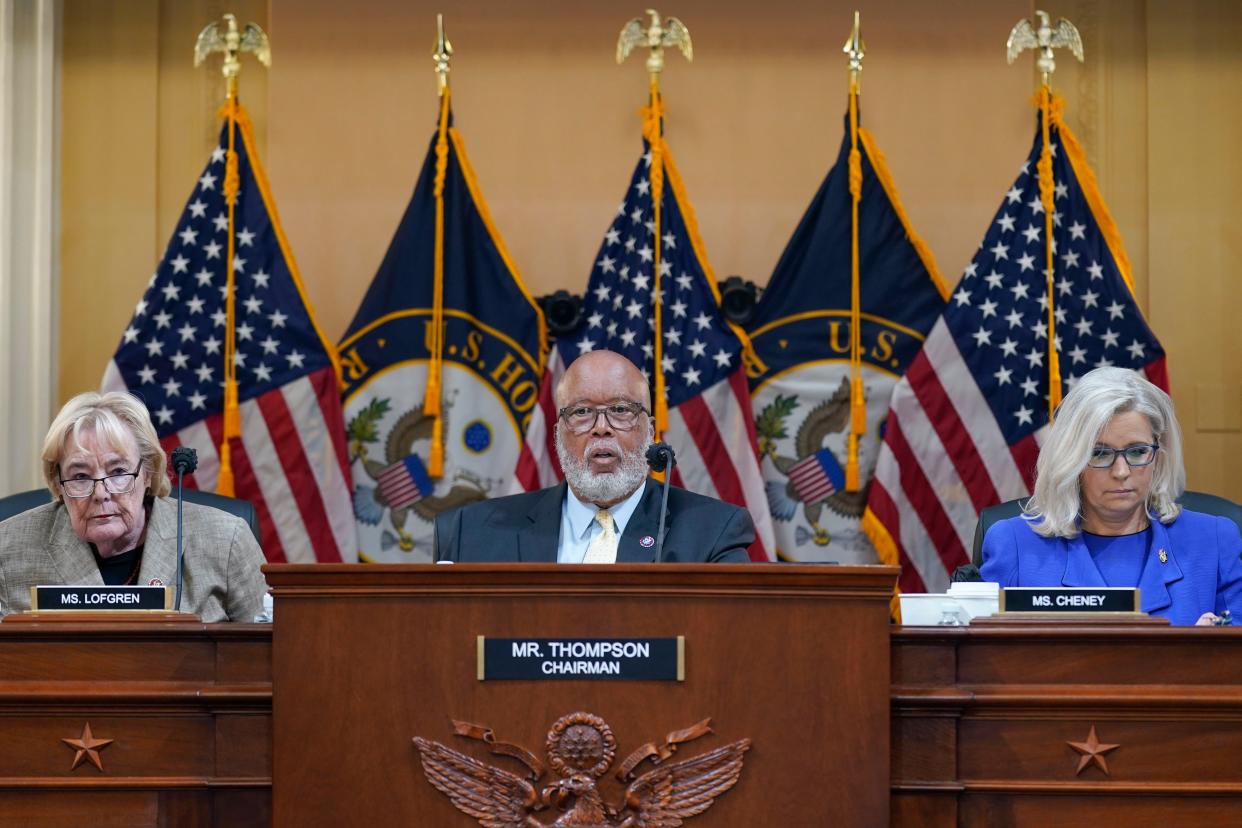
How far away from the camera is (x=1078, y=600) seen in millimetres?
2820

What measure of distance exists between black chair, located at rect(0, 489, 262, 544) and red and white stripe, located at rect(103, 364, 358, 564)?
101 cm

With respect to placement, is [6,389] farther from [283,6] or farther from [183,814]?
[183,814]

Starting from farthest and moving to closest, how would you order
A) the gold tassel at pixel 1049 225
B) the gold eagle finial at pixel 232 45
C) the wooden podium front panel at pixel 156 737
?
the gold eagle finial at pixel 232 45 < the gold tassel at pixel 1049 225 < the wooden podium front panel at pixel 156 737

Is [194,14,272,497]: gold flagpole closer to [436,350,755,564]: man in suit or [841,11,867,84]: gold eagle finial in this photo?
[436,350,755,564]: man in suit

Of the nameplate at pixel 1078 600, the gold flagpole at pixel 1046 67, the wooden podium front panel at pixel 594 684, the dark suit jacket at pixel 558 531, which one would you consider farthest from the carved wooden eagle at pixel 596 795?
the gold flagpole at pixel 1046 67

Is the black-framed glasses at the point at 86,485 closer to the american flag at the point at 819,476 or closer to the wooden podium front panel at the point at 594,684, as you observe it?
the wooden podium front panel at the point at 594,684

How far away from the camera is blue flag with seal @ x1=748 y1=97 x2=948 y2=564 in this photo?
5.83 m

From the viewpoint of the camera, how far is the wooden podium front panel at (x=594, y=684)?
2.61m

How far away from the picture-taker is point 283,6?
20.7 ft

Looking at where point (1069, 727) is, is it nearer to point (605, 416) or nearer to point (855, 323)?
point (605, 416)

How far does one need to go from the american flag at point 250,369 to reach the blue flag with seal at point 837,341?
158cm

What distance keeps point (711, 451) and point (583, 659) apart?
10.3 feet

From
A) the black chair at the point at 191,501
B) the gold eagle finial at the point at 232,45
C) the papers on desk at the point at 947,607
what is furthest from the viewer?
the gold eagle finial at the point at 232,45

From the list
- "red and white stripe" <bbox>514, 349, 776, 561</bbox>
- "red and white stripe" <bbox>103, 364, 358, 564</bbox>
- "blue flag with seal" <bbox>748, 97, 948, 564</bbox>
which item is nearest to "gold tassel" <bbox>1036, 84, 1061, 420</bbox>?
"blue flag with seal" <bbox>748, 97, 948, 564</bbox>
